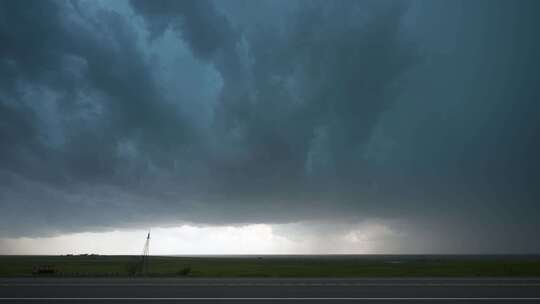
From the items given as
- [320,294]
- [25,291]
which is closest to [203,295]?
[320,294]

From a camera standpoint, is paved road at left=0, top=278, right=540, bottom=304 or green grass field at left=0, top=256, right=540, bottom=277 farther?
green grass field at left=0, top=256, right=540, bottom=277

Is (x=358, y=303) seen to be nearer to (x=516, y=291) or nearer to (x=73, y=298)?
(x=516, y=291)

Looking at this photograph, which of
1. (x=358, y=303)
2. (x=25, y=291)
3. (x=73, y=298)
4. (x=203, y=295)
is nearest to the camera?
(x=358, y=303)

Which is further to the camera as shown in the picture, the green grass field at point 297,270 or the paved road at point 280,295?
the green grass field at point 297,270

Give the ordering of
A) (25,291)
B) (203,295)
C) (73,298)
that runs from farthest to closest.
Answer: (25,291), (203,295), (73,298)

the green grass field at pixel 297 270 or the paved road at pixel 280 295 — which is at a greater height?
the paved road at pixel 280 295

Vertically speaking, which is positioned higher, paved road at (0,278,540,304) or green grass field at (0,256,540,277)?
paved road at (0,278,540,304)

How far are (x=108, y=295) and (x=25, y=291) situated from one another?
6321mm

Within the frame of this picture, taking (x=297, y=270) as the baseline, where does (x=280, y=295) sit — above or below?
above

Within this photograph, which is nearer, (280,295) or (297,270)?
(280,295)

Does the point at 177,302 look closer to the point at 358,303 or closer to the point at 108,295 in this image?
the point at 108,295

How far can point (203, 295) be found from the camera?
882 inches

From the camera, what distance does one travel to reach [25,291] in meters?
24.1

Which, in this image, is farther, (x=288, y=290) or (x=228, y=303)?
(x=288, y=290)
